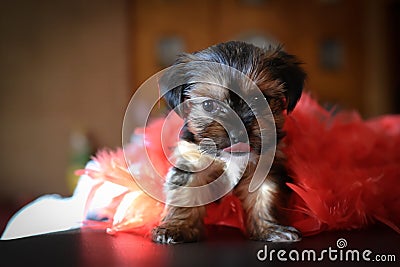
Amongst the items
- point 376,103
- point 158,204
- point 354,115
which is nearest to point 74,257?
point 158,204

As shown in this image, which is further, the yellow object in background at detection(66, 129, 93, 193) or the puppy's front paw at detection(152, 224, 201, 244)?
the yellow object in background at detection(66, 129, 93, 193)

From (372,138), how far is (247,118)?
0.72m

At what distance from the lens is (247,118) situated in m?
1.01

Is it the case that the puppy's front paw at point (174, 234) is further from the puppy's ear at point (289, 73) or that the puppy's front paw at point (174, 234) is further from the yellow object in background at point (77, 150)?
the yellow object in background at point (77, 150)

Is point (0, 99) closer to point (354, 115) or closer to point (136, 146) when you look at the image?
point (136, 146)

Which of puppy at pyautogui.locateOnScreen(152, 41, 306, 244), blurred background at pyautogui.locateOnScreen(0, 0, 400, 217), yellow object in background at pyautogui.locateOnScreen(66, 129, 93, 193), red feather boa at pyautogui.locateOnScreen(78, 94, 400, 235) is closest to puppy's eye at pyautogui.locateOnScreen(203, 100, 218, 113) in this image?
puppy at pyautogui.locateOnScreen(152, 41, 306, 244)

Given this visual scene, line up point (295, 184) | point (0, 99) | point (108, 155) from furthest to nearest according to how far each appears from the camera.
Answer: point (0, 99) → point (108, 155) → point (295, 184)

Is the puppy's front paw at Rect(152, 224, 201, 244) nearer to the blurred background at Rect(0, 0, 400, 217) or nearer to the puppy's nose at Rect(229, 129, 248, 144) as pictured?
the puppy's nose at Rect(229, 129, 248, 144)

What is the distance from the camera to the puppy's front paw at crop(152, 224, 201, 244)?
42.0 inches

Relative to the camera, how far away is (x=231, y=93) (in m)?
1.02

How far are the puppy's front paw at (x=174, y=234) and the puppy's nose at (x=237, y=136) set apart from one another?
0.23 meters

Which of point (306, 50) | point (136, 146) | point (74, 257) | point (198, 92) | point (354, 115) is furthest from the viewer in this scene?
point (306, 50)
